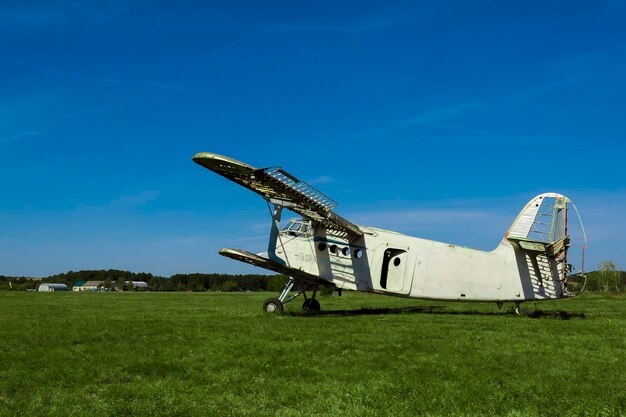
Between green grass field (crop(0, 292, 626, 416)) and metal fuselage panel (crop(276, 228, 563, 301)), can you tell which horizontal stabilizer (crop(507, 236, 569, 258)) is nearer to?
metal fuselage panel (crop(276, 228, 563, 301))

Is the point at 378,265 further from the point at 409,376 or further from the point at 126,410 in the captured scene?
the point at 126,410

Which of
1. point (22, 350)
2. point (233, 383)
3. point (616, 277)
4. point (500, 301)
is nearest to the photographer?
point (233, 383)

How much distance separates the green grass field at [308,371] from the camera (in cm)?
945

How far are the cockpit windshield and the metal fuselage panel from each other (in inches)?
9.1

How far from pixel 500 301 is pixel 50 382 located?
21.4 metres

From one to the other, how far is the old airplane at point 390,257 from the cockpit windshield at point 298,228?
5 cm

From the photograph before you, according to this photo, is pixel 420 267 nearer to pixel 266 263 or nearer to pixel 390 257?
pixel 390 257

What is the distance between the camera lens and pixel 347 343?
15.8 m

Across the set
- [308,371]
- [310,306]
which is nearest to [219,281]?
[310,306]

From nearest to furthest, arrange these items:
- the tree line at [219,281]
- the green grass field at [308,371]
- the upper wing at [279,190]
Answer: the green grass field at [308,371]
the upper wing at [279,190]
the tree line at [219,281]

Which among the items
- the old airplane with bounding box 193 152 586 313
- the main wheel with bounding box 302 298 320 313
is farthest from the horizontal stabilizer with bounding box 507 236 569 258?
the main wheel with bounding box 302 298 320 313

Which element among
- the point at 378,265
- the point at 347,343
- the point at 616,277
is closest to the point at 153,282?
the point at 616,277

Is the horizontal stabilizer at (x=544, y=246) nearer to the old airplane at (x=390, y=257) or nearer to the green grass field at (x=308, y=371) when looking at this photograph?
the old airplane at (x=390, y=257)

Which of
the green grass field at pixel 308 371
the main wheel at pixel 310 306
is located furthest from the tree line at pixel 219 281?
the green grass field at pixel 308 371
